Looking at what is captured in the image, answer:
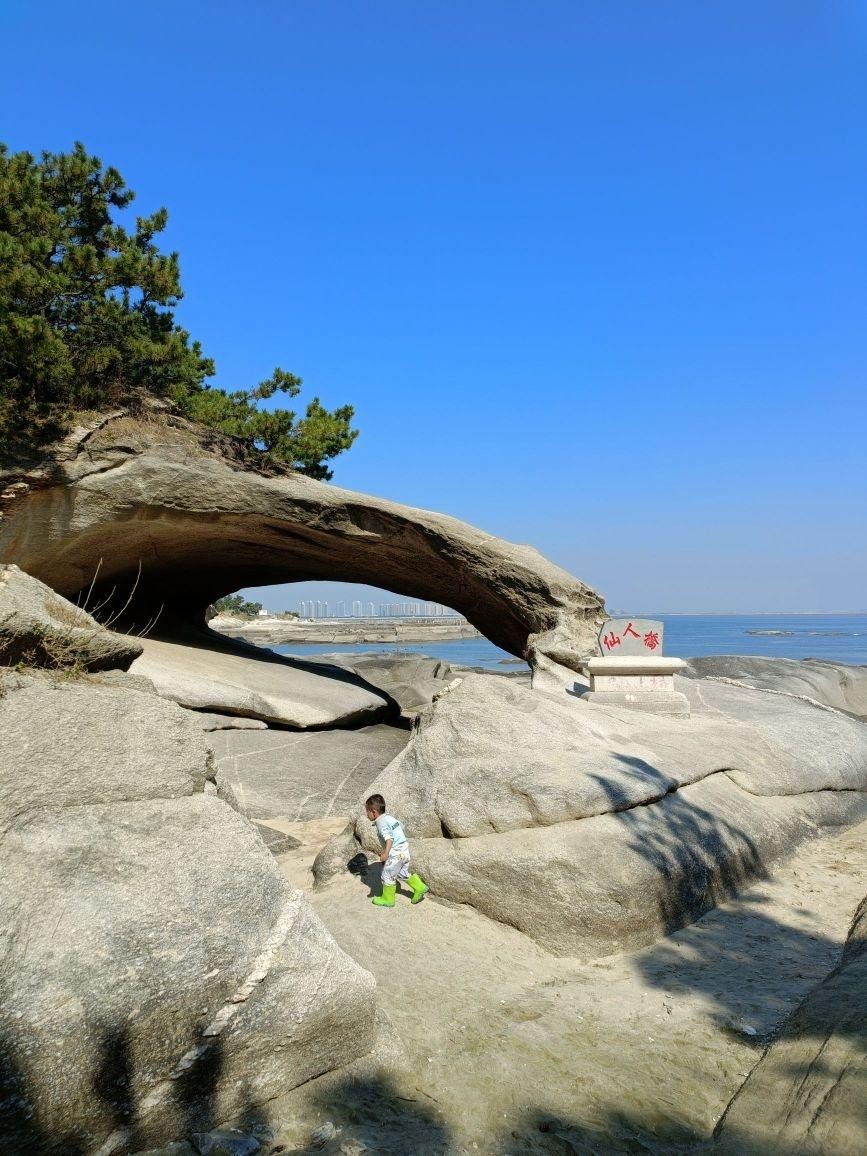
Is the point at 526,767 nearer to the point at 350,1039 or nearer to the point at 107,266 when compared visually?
the point at 350,1039

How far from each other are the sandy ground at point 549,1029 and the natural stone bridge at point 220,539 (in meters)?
5.71

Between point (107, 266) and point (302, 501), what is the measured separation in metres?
4.04

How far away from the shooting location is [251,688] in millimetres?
11516

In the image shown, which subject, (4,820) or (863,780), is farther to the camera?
(863,780)

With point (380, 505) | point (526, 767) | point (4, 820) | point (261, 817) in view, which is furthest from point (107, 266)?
point (4, 820)

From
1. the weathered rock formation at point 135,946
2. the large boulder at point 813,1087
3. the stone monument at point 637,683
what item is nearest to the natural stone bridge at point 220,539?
the stone monument at point 637,683

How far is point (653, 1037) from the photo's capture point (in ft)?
14.2

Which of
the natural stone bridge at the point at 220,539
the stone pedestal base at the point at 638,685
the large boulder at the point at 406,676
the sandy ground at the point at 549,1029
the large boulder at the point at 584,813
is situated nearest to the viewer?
the sandy ground at the point at 549,1029

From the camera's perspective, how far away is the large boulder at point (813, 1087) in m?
2.83

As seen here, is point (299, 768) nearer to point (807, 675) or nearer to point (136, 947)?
point (136, 947)

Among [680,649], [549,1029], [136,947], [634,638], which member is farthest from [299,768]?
[680,649]

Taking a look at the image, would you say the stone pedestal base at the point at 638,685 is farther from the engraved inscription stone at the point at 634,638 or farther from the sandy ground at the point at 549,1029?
the sandy ground at the point at 549,1029

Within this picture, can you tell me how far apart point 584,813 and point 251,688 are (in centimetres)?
658

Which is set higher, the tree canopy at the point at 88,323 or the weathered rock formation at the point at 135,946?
the tree canopy at the point at 88,323
